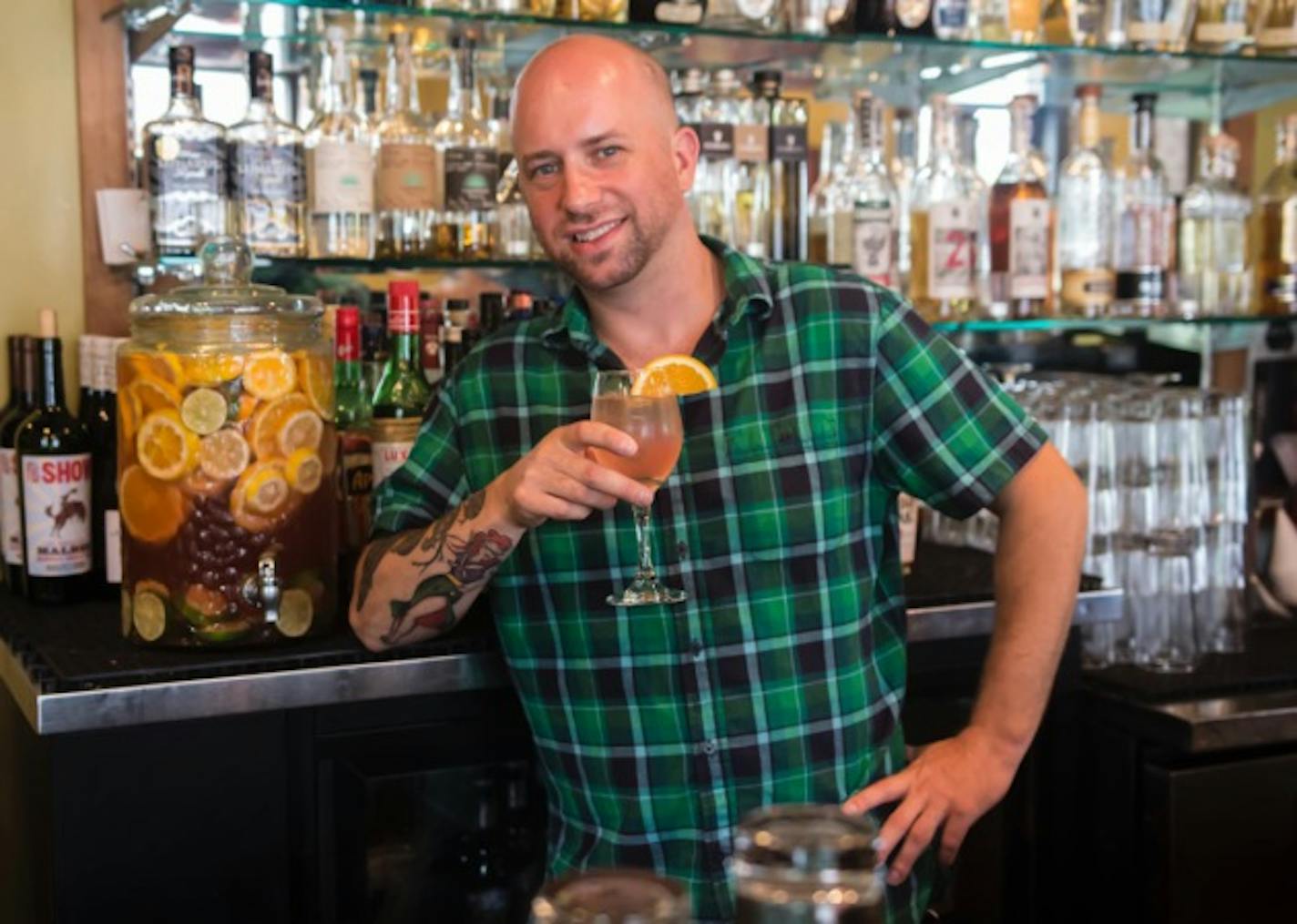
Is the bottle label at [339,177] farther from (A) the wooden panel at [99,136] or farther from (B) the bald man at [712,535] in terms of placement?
(B) the bald man at [712,535]

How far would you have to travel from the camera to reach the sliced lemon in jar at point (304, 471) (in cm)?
179

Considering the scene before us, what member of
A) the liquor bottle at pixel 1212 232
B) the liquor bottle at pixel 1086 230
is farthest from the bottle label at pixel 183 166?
the liquor bottle at pixel 1212 232

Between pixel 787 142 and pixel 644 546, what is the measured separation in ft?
3.60

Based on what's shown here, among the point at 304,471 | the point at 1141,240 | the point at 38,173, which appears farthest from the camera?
the point at 1141,240

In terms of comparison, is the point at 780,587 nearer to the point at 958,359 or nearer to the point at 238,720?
the point at 958,359

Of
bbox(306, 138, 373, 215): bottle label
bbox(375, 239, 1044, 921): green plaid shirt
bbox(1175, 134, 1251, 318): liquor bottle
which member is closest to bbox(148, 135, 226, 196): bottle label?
bbox(306, 138, 373, 215): bottle label

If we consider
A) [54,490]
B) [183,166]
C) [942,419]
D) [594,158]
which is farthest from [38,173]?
[942,419]

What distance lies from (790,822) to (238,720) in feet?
4.06

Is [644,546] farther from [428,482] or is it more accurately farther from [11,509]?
[11,509]

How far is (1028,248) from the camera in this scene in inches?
104

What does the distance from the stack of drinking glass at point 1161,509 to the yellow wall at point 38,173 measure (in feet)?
4.77

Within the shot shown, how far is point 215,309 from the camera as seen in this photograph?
176cm

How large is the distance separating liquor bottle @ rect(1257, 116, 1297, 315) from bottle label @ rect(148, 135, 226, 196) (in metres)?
1.85

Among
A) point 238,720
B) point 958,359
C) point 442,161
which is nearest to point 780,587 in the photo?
point 958,359
